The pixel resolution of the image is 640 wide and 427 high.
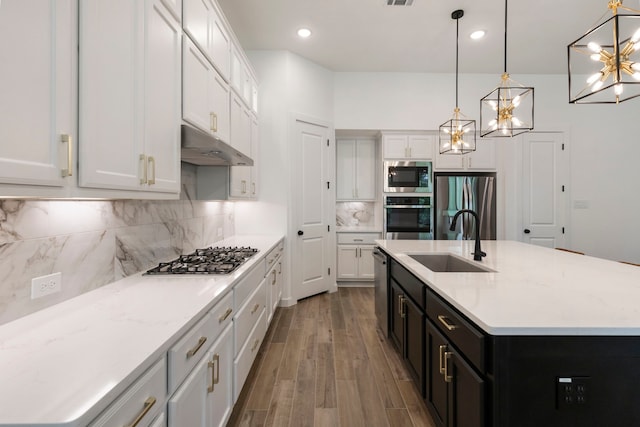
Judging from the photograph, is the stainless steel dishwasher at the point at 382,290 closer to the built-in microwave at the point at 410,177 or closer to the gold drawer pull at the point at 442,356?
the gold drawer pull at the point at 442,356

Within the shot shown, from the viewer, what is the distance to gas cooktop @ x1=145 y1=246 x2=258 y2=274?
71.3 inches

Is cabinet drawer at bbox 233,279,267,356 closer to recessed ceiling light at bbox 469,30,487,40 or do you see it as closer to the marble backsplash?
the marble backsplash

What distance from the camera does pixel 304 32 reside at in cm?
348

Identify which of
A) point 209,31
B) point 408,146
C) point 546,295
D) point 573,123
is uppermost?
point 573,123

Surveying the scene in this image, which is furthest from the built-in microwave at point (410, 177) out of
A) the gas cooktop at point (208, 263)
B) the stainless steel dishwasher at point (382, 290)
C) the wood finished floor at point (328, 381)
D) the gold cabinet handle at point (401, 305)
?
the gas cooktop at point (208, 263)

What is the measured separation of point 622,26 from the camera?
3312 mm

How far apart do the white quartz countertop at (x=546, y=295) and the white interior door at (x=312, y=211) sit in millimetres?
2024

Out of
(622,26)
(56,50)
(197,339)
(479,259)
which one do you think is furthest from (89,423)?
(622,26)

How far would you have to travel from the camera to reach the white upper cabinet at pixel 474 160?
177 inches

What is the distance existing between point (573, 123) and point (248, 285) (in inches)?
217

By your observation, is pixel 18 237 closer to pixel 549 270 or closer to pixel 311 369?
pixel 311 369

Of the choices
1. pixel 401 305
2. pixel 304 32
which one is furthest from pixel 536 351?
pixel 304 32

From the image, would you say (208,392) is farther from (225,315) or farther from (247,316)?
(247,316)

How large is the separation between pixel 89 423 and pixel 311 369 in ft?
6.48
